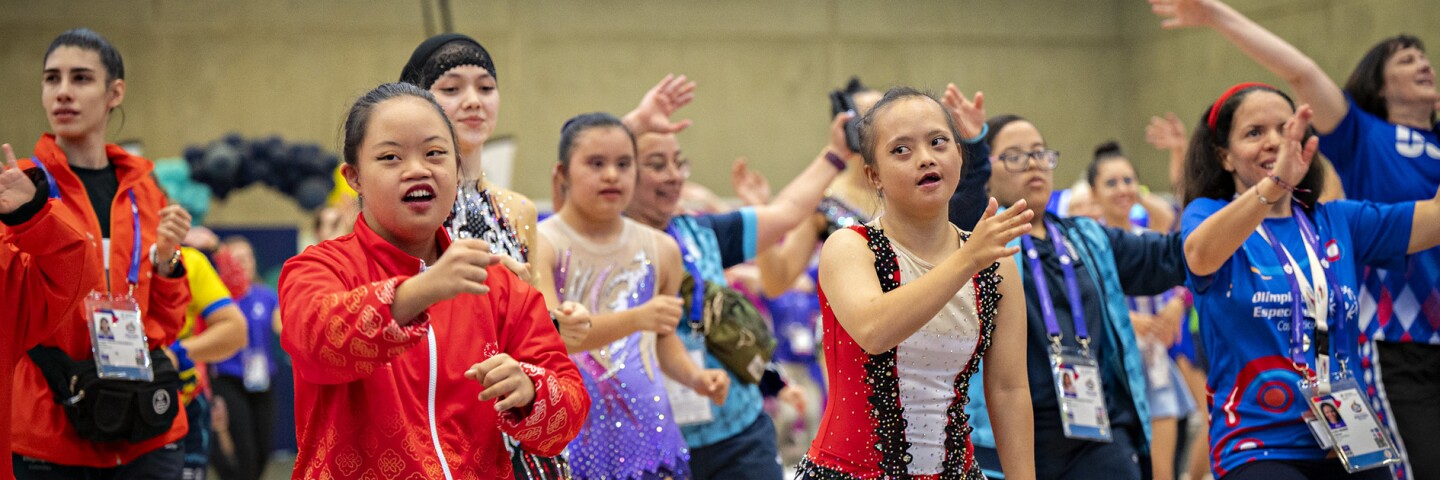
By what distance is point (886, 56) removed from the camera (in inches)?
539

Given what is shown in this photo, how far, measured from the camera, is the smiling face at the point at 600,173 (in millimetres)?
3436

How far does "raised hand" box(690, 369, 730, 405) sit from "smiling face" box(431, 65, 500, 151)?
93 centimetres

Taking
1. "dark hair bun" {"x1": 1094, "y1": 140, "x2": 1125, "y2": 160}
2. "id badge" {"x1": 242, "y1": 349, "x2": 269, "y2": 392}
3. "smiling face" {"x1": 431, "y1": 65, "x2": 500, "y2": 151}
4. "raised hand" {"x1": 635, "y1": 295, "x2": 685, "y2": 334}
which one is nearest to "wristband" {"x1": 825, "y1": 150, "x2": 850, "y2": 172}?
"raised hand" {"x1": 635, "y1": 295, "x2": 685, "y2": 334}

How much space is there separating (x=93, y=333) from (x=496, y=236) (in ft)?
3.78

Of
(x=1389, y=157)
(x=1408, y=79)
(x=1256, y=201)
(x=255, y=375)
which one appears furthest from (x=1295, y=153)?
(x=255, y=375)

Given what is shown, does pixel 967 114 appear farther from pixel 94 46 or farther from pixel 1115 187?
pixel 1115 187

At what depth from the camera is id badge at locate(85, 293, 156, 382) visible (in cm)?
321

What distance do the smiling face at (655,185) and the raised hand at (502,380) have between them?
7.02 feet

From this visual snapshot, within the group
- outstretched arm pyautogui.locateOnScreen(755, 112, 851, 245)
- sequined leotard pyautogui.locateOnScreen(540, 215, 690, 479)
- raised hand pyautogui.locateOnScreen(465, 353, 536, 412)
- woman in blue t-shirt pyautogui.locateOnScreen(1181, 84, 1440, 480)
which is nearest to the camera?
raised hand pyautogui.locateOnScreen(465, 353, 536, 412)

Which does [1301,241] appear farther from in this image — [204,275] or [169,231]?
[204,275]

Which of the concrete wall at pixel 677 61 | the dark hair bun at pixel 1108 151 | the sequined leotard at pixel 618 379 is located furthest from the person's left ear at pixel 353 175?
the concrete wall at pixel 677 61

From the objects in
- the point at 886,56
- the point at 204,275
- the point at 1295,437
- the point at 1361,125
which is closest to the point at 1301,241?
the point at 1295,437

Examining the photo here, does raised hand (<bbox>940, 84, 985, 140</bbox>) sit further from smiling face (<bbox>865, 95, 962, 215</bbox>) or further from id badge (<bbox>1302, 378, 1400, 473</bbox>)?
id badge (<bbox>1302, 378, 1400, 473</bbox>)

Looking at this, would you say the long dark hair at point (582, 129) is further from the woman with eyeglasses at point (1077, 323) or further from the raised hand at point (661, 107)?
the woman with eyeglasses at point (1077, 323)
